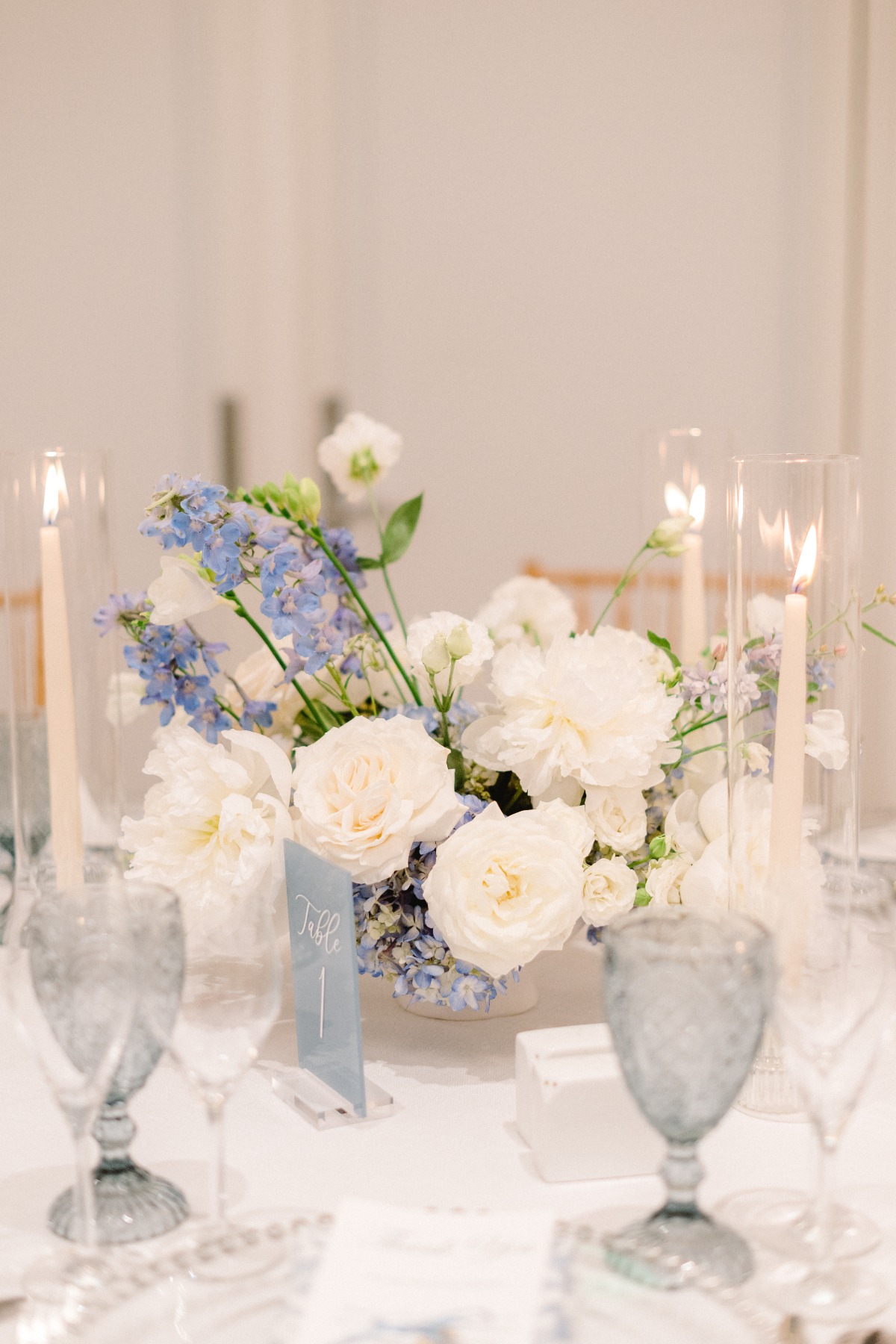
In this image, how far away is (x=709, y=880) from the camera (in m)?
1.05

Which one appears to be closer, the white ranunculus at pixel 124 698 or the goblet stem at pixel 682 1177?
the goblet stem at pixel 682 1177

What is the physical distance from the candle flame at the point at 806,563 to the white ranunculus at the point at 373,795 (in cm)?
27

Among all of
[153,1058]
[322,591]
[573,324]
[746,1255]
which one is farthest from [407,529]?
[573,324]

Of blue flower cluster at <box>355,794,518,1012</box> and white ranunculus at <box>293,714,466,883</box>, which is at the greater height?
white ranunculus at <box>293,714,466,883</box>

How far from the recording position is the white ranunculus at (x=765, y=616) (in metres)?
1.04

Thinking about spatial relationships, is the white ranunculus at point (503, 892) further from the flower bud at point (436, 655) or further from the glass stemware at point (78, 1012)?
the glass stemware at point (78, 1012)

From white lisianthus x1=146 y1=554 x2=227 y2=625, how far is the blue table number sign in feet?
0.62

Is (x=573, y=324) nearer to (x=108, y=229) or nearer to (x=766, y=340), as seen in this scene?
(x=766, y=340)

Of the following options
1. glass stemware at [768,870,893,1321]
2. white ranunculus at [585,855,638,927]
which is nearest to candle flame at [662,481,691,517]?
white ranunculus at [585,855,638,927]

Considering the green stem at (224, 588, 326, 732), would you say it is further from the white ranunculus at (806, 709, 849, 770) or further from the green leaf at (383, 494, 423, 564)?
the white ranunculus at (806, 709, 849, 770)

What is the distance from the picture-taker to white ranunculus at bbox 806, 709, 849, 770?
1027 millimetres

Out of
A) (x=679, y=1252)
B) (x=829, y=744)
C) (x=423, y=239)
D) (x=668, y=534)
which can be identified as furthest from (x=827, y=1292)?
(x=423, y=239)

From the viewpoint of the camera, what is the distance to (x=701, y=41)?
3287 millimetres

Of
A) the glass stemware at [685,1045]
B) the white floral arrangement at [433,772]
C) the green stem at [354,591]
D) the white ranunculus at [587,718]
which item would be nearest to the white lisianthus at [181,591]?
the white floral arrangement at [433,772]
